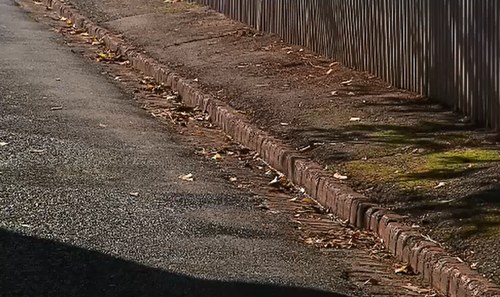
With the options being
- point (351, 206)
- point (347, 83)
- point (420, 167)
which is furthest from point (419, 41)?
point (351, 206)

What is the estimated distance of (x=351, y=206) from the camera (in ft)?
27.3

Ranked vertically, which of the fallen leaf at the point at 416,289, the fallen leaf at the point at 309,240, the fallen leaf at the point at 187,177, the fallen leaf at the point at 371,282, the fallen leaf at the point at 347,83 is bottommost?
the fallen leaf at the point at 416,289

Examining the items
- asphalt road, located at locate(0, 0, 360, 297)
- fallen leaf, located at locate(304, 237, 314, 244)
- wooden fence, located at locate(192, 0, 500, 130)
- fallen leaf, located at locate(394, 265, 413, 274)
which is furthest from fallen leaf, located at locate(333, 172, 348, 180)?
fallen leaf, located at locate(394, 265, 413, 274)

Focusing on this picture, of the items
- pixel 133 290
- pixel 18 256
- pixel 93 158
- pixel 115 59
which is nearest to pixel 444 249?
pixel 133 290

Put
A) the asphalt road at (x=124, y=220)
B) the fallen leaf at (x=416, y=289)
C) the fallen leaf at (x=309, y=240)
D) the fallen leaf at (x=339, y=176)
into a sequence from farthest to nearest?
1. the fallen leaf at (x=339, y=176)
2. the fallen leaf at (x=309, y=240)
3. the fallen leaf at (x=416, y=289)
4. the asphalt road at (x=124, y=220)

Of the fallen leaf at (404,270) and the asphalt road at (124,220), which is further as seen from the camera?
the fallen leaf at (404,270)

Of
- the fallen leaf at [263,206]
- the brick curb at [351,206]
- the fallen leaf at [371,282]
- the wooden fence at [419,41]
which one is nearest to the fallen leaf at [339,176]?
the brick curb at [351,206]

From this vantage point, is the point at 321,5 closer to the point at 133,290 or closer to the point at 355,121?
the point at 355,121

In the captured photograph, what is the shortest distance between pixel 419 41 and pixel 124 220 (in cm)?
419

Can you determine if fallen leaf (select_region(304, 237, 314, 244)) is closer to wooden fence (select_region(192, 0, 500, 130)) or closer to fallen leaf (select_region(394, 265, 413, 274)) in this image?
fallen leaf (select_region(394, 265, 413, 274))

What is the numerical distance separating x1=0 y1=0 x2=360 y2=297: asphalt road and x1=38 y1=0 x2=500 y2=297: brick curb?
15.5 inches

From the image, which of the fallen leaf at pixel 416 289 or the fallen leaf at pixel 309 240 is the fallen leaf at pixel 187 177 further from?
the fallen leaf at pixel 416 289

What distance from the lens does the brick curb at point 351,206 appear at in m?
6.73

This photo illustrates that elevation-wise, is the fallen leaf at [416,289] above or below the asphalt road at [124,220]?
below
